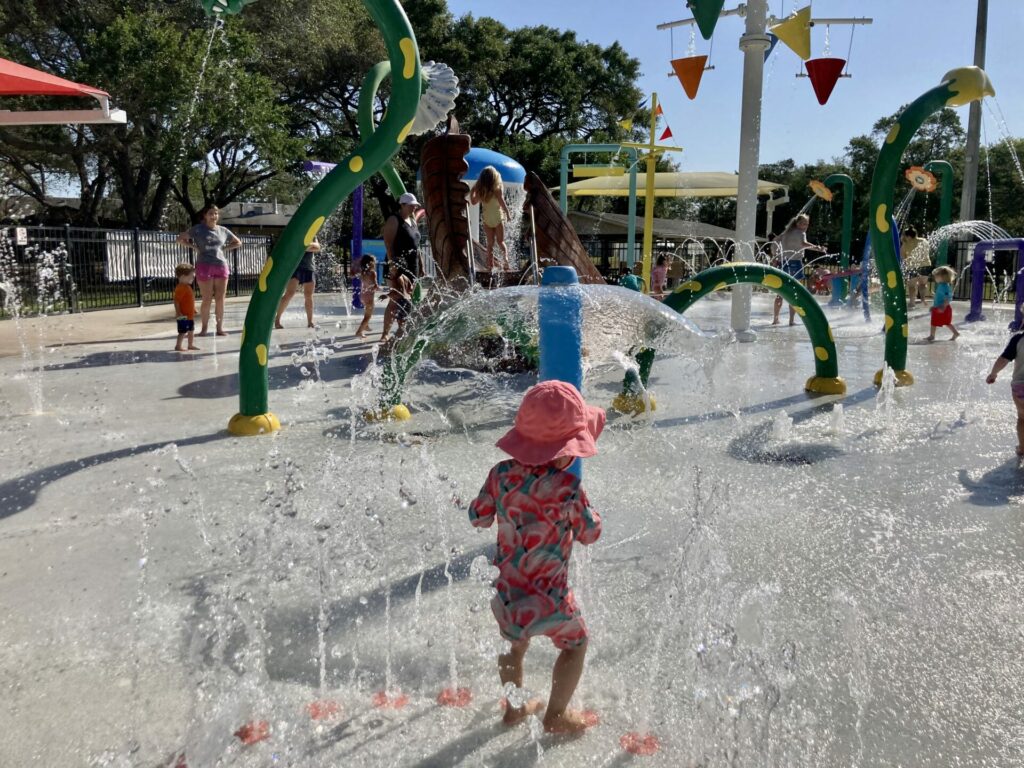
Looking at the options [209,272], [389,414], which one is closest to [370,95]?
[209,272]

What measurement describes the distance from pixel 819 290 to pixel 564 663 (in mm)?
19953

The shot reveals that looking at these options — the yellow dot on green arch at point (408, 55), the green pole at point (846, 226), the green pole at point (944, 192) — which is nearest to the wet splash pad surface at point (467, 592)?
the yellow dot on green arch at point (408, 55)

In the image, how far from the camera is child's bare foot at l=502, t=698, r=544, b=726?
89.0 inches

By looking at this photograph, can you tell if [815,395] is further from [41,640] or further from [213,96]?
[213,96]

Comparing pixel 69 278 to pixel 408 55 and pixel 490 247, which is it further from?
pixel 408 55

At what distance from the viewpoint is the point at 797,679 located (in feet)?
8.14

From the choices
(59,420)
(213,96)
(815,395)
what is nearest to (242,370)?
(59,420)

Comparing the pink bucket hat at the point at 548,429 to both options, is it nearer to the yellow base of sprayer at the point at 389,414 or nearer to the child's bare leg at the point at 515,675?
the child's bare leg at the point at 515,675

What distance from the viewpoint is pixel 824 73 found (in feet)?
29.1

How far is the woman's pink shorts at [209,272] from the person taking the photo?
30.3 ft

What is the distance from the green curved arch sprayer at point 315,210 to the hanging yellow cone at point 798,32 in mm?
5392

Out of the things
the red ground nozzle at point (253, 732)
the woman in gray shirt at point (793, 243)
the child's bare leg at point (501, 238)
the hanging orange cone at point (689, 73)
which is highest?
the hanging orange cone at point (689, 73)

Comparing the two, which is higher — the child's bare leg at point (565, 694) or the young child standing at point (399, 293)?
the young child standing at point (399, 293)

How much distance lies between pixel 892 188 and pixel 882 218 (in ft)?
1.10
